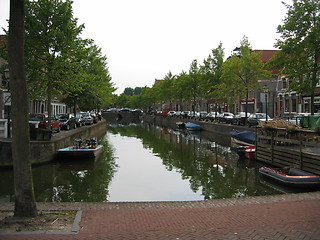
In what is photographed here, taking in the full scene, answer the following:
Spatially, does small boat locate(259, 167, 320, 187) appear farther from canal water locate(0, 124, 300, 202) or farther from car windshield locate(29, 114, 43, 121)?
car windshield locate(29, 114, 43, 121)

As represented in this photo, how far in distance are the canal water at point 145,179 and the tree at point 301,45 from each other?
316 inches

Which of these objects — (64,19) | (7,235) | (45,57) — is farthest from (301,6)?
(7,235)

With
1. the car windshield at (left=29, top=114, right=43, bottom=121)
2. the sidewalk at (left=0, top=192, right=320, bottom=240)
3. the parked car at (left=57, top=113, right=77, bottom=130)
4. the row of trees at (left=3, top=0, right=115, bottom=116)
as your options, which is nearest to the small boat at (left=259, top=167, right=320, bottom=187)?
the sidewalk at (left=0, top=192, right=320, bottom=240)

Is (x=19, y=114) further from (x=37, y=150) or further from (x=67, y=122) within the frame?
(x=67, y=122)

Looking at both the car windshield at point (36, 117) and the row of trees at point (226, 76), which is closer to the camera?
the car windshield at point (36, 117)

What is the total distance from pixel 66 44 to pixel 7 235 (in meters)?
18.8

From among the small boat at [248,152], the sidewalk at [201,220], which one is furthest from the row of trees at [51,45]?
the sidewalk at [201,220]

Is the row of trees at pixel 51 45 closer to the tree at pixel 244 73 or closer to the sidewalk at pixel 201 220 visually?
the sidewalk at pixel 201 220

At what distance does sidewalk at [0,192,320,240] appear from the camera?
6.05m

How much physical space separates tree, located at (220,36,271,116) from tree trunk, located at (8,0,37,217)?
3145 centimetres

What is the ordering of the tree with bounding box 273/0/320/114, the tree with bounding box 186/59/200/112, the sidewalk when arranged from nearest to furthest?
the sidewalk < the tree with bounding box 273/0/320/114 < the tree with bounding box 186/59/200/112

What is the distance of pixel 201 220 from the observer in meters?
7.02

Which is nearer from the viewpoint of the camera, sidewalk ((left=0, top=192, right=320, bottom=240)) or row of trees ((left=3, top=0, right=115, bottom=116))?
sidewalk ((left=0, top=192, right=320, bottom=240))

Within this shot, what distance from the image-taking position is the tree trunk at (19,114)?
677 centimetres
